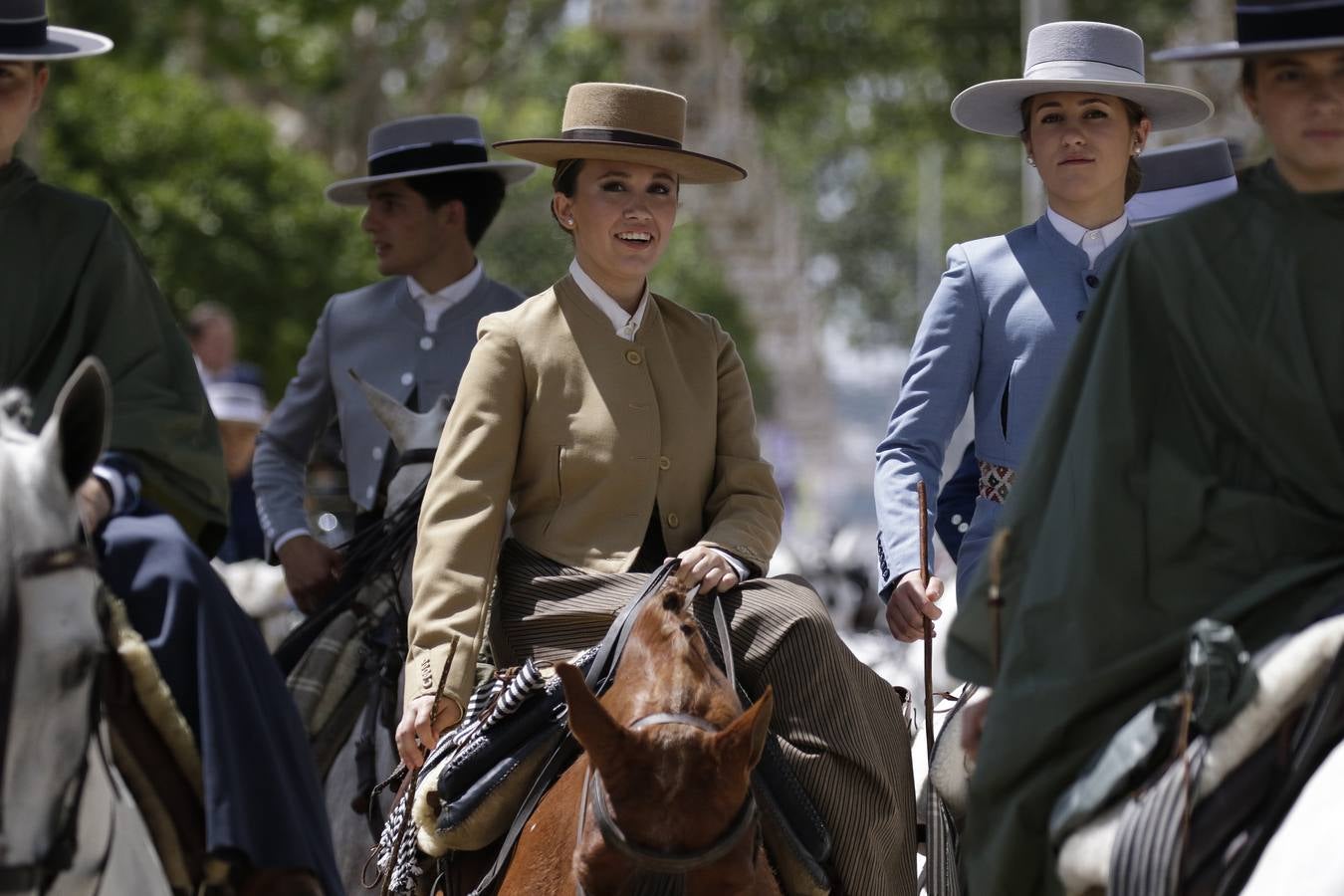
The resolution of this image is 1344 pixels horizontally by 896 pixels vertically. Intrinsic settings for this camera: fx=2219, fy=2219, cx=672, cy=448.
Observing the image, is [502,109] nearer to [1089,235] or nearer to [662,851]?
[1089,235]

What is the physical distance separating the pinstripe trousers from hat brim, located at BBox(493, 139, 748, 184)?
3.58 feet

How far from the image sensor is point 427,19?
32156mm

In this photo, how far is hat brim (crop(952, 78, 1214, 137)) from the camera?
5.84 m

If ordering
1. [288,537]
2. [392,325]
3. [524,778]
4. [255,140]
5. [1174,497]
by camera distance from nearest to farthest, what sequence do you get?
[1174,497] < [524,778] < [288,537] < [392,325] < [255,140]

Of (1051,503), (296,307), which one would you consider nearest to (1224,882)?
(1051,503)

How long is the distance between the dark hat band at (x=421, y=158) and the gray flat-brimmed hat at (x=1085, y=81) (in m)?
2.32

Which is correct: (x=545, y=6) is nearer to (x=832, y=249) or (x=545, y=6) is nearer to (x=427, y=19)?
(x=427, y=19)

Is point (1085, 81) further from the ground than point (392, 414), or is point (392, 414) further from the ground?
point (1085, 81)

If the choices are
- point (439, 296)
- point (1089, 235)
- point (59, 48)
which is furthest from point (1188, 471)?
point (439, 296)

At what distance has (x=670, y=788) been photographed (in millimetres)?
4578

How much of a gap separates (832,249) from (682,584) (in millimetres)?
75793

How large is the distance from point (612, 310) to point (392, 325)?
1.97 metres

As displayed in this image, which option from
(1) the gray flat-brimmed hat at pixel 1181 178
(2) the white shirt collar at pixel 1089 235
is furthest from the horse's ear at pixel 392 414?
(1) the gray flat-brimmed hat at pixel 1181 178

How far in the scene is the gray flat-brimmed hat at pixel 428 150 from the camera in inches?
311
